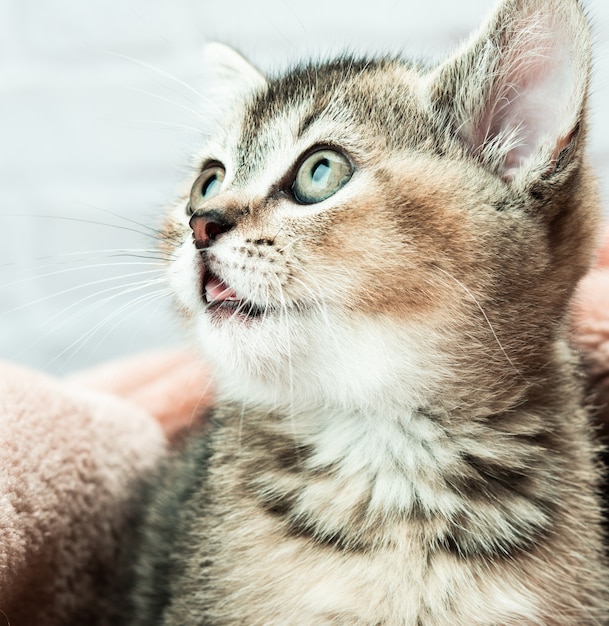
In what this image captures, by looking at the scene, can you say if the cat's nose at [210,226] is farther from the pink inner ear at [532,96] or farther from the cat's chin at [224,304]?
the pink inner ear at [532,96]

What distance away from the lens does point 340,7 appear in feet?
5.48

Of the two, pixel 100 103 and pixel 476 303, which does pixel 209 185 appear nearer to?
pixel 476 303

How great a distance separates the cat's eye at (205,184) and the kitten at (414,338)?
0.27 ft

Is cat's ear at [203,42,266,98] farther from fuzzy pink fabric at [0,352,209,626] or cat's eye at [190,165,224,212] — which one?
fuzzy pink fabric at [0,352,209,626]

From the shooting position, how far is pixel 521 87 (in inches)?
31.6

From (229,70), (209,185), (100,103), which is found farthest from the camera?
(100,103)

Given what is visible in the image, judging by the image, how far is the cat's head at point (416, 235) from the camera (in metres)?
0.72

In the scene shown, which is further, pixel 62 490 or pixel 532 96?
pixel 62 490

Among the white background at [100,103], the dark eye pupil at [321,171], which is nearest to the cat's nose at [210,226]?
the dark eye pupil at [321,171]

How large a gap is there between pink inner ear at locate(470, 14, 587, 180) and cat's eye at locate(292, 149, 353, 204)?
0.15 metres

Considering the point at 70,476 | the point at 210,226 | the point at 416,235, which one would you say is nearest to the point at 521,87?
the point at 416,235

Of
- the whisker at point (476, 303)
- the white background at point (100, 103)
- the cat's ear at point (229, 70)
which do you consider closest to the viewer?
the whisker at point (476, 303)

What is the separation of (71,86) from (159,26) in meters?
0.28

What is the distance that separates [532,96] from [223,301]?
0.39m
